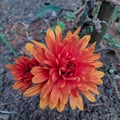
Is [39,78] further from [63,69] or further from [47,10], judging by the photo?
[47,10]

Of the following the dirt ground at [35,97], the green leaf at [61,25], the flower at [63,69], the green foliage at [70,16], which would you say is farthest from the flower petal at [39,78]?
the green foliage at [70,16]

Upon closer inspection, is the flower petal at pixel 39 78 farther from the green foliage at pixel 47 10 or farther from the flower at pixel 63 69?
the green foliage at pixel 47 10

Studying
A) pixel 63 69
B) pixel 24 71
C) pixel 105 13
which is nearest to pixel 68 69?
pixel 63 69

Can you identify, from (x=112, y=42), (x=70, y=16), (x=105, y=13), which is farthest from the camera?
(x=70, y=16)

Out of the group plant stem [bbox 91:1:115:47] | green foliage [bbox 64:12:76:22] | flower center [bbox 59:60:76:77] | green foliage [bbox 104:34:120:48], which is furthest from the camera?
green foliage [bbox 64:12:76:22]

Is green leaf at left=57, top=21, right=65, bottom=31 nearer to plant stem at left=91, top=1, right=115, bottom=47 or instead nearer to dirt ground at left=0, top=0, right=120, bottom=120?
dirt ground at left=0, top=0, right=120, bottom=120

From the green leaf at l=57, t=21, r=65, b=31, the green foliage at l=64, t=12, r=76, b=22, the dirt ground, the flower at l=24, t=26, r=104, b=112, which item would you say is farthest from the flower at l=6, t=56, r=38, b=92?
the green foliage at l=64, t=12, r=76, b=22
